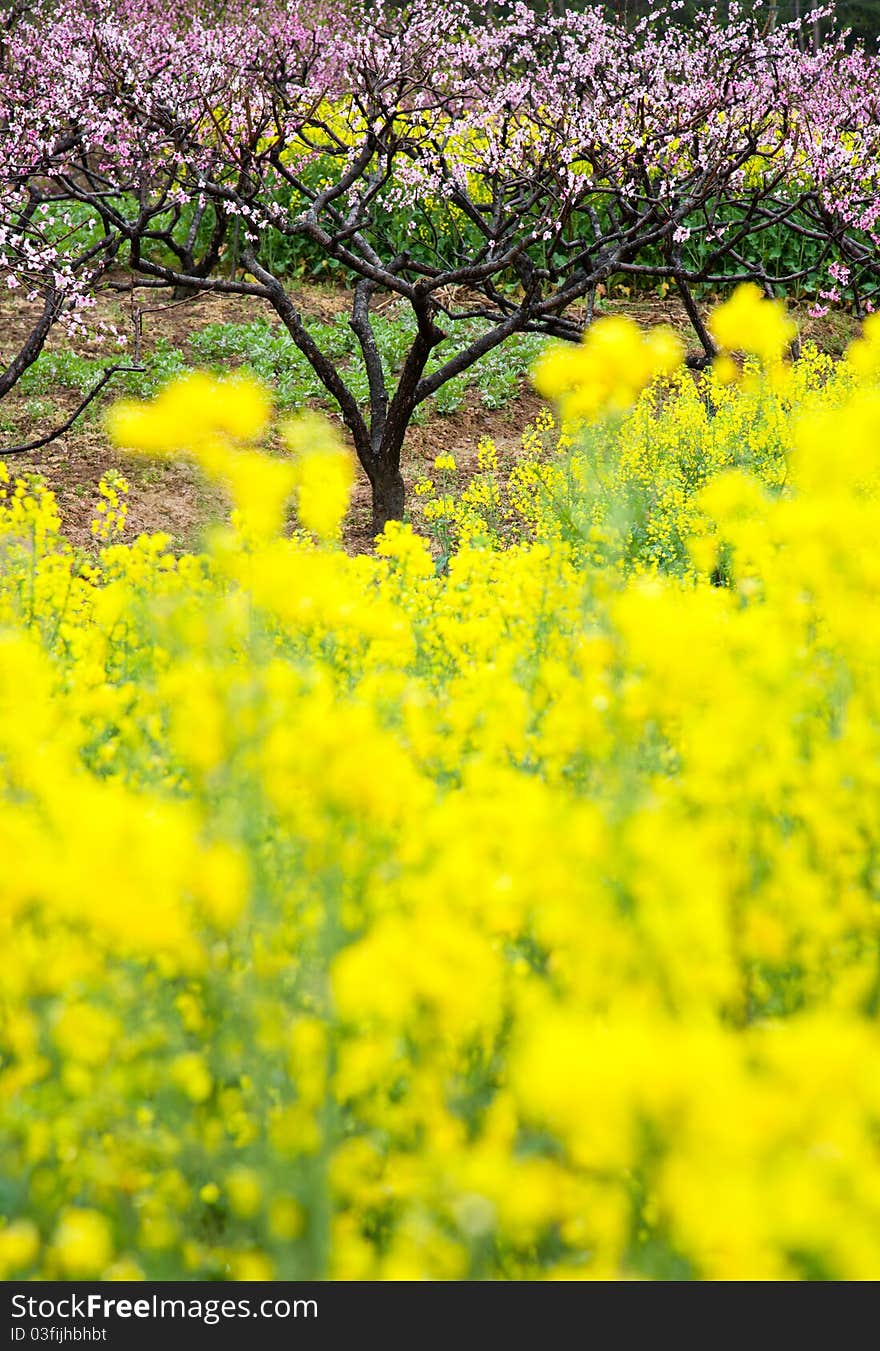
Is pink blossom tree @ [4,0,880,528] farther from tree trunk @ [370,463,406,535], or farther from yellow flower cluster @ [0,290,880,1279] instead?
yellow flower cluster @ [0,290,880,1279]

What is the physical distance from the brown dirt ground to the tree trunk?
0.30 meters

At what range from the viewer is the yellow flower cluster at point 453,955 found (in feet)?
4.67

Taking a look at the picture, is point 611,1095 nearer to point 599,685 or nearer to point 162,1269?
point 162,1269

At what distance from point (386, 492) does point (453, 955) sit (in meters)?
7.17

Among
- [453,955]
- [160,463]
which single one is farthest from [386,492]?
[453,955]

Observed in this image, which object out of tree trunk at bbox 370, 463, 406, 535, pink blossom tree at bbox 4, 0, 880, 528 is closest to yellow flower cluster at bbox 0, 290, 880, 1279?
tree trunk at bbox 370, 463, 406, 535

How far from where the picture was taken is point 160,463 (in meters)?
10.1

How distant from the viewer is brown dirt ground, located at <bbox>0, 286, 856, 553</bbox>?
29.5 feet

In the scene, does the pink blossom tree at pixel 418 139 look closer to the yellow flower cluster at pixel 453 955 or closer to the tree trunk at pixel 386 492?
the tree trunk at pixel 386 492

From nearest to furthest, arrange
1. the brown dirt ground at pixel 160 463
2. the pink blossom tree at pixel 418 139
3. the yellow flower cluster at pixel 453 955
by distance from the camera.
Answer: the yellow flower cluster at pixel 453 955
the pink blossom tree at pixel 418 139
the brown dirt ground at pixel 160 463

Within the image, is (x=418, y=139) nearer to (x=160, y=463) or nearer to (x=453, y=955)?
(x=160, y=463)

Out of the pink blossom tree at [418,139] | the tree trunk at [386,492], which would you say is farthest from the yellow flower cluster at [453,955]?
the pink blossom tree at [418,139]

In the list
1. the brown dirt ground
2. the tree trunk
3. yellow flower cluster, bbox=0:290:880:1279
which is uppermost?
the brown dirt ground

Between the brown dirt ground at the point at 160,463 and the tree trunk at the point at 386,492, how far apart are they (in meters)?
0.30
